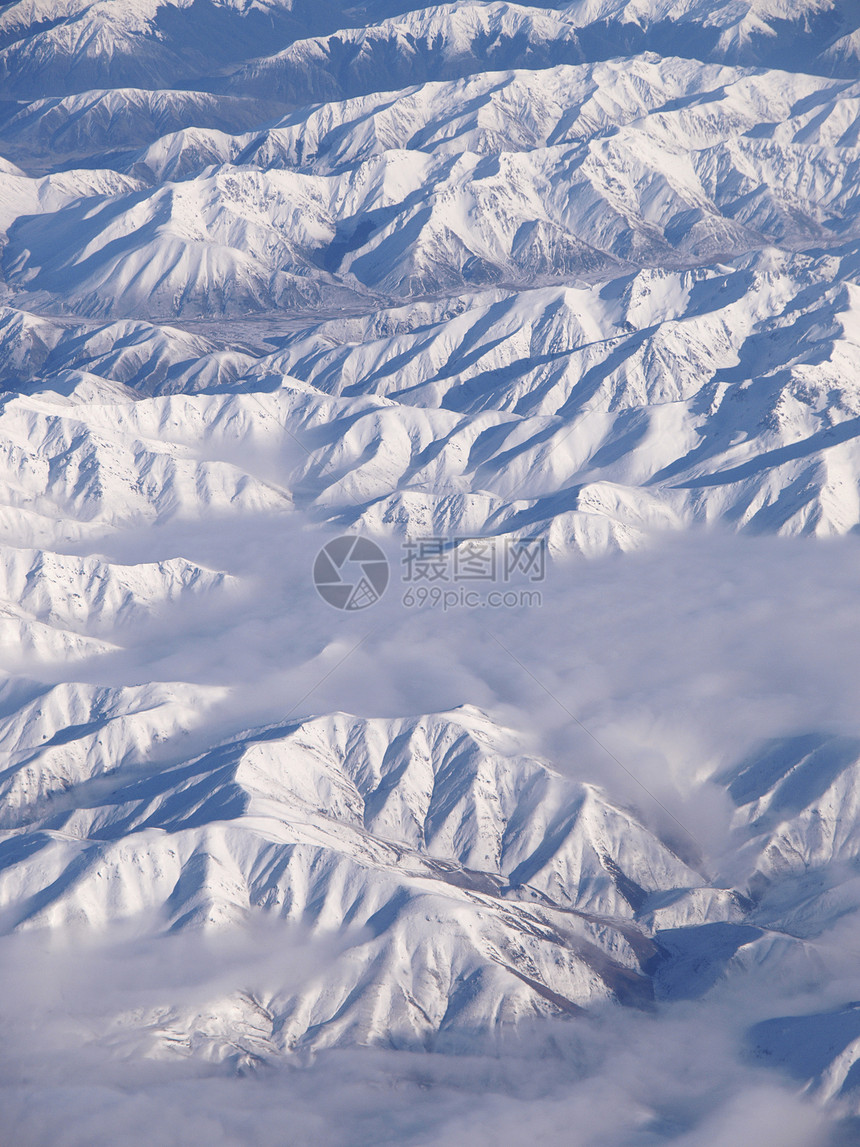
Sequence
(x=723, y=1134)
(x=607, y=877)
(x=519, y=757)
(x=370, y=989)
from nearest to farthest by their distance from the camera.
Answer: (x=723, y=1134) < (x=370, y=989) < (x=607, y=877) < (x=519, y=757)

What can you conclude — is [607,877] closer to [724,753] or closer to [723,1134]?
[724,753]

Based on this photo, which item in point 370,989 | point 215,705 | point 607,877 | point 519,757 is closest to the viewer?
point 370,989

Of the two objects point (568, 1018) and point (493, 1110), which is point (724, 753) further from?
point (493, 1110)

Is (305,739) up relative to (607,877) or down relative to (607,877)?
up

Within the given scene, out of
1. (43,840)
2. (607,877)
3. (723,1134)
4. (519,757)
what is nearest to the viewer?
(723,1134)

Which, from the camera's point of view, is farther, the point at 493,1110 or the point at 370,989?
the point at 370,989

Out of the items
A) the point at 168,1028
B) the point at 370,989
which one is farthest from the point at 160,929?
the point at 370,989

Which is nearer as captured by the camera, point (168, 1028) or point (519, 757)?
point (168, 1028)

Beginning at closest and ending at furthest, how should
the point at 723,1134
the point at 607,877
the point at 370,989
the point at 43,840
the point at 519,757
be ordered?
the point at 723,1134, the point at 370,989, the point at 43,840, the point at 607,877, the point at 519,757

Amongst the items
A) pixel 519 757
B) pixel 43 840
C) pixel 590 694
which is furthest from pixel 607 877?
pixel 43 840
